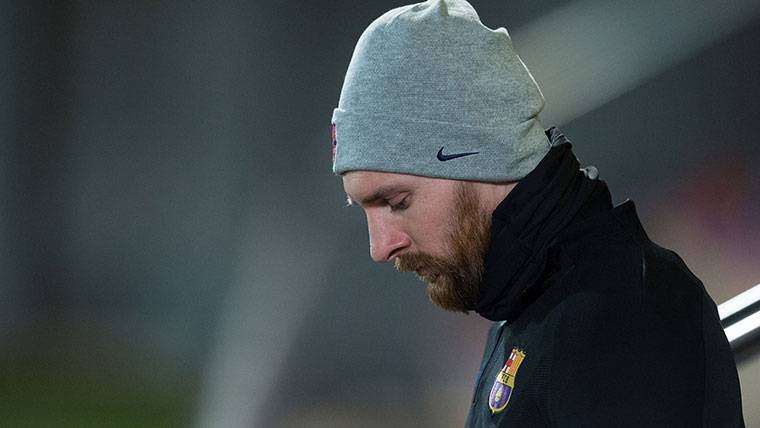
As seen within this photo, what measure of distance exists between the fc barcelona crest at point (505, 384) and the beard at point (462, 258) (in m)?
0.09

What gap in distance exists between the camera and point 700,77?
2.86 m

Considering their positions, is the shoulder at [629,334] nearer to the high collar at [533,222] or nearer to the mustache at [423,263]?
the high collar at [533,222]


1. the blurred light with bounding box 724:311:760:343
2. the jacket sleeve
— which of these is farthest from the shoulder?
the blurred light with bounding box 724:311:760:343

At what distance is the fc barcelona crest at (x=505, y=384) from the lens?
97cm

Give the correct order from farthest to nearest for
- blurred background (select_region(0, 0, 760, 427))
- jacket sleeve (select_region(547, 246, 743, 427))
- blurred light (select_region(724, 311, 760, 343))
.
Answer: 1. blurred background (select_region(0, 0, 760, 427))
2. blurred light (select_region(724, 311, 760, 343))
3. jacket sleeve (select_region(547, 246, 743, 427))

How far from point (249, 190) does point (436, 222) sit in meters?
1.92

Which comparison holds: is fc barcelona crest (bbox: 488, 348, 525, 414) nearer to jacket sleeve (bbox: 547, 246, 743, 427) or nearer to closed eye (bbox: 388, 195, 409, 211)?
jacket sleeve (bbox: 547, 246, 743, 427)

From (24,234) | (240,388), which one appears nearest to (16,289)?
(24,234)

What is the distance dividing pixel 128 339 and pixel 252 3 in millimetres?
1061

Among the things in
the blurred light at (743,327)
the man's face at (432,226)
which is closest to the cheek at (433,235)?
the man's face at (432,226)

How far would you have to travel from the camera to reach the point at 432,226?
1.06 m

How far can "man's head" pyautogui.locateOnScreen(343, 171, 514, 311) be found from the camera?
1051 millimetres

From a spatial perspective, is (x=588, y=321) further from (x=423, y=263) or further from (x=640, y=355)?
(x=423, y=263)

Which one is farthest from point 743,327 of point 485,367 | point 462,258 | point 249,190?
point 249,190
